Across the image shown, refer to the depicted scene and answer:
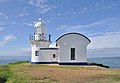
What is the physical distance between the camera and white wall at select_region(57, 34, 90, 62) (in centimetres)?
3653

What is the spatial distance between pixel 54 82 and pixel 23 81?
2492 mm

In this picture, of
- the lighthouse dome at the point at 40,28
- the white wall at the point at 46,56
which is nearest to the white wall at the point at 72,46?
the white wall at the point at 46,56

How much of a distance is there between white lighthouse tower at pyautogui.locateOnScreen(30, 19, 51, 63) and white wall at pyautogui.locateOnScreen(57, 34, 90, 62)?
391 cm

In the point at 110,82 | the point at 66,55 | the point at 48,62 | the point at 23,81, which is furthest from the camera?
the point at 48,62

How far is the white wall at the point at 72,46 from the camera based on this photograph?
120ft

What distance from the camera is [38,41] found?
39156 millimetres

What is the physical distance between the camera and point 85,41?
36.9 metres

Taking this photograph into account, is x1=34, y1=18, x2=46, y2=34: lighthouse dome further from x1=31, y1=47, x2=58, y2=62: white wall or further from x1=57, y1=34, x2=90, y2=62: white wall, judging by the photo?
x1=57, y1=34, x2=90, y2=62: white wall

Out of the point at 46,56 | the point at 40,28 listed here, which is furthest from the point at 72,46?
the point at 40,28

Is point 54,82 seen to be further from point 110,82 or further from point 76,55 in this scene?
point 76,55

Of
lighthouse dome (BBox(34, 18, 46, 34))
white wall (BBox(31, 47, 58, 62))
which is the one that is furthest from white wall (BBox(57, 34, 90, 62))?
lighthouse dome (BBox(34, 18, 46, 34))

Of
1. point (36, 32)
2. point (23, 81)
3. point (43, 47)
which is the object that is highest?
point (36, 32)

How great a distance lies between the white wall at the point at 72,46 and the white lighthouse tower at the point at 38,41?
3907mm

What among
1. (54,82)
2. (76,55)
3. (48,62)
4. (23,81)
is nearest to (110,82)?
(54,82)
